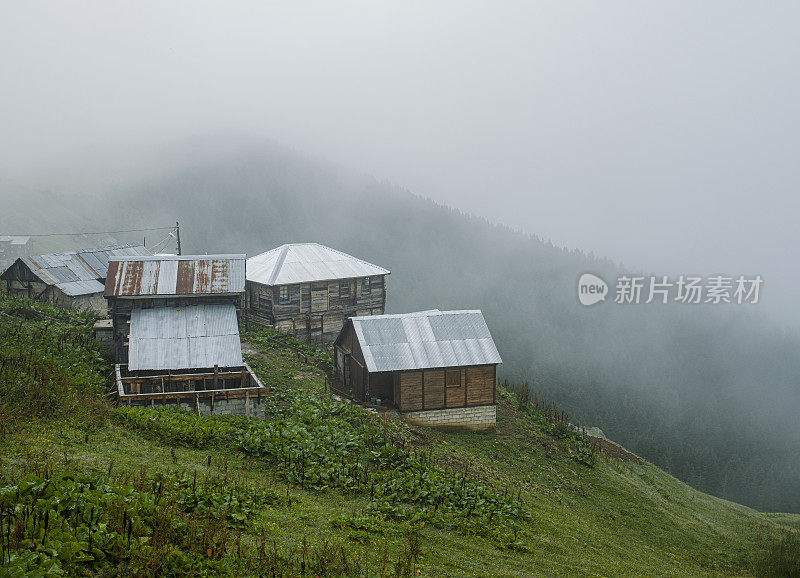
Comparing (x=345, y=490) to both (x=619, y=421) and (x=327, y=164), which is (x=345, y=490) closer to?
(x=619, y=421)

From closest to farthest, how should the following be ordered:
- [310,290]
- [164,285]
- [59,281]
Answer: [164,285] < [59,281] < [310,290]

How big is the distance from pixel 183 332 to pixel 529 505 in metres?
17.0

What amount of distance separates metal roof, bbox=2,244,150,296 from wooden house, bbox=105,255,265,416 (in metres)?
15.2

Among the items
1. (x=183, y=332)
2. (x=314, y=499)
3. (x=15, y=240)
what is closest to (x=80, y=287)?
(x=183, y=332)

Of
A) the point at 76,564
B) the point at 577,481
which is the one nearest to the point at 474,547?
the point at 76,564

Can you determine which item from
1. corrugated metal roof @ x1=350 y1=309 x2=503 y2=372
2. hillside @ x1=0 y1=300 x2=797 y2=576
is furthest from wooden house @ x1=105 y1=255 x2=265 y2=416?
corrugated metal roof @ x1=350 y1=309 x2=503 y2=372

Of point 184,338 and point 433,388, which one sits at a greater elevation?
point 184,338

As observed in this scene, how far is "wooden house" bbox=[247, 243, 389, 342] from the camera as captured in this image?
1711 inches

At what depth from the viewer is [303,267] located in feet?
150

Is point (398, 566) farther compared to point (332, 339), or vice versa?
point (332, 339)

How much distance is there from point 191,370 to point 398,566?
1810cm

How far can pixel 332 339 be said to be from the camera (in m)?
45.6

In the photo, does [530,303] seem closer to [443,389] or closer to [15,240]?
[15,240]

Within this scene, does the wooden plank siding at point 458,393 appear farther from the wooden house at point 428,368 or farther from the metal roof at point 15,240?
the metal roof at point 15,240
